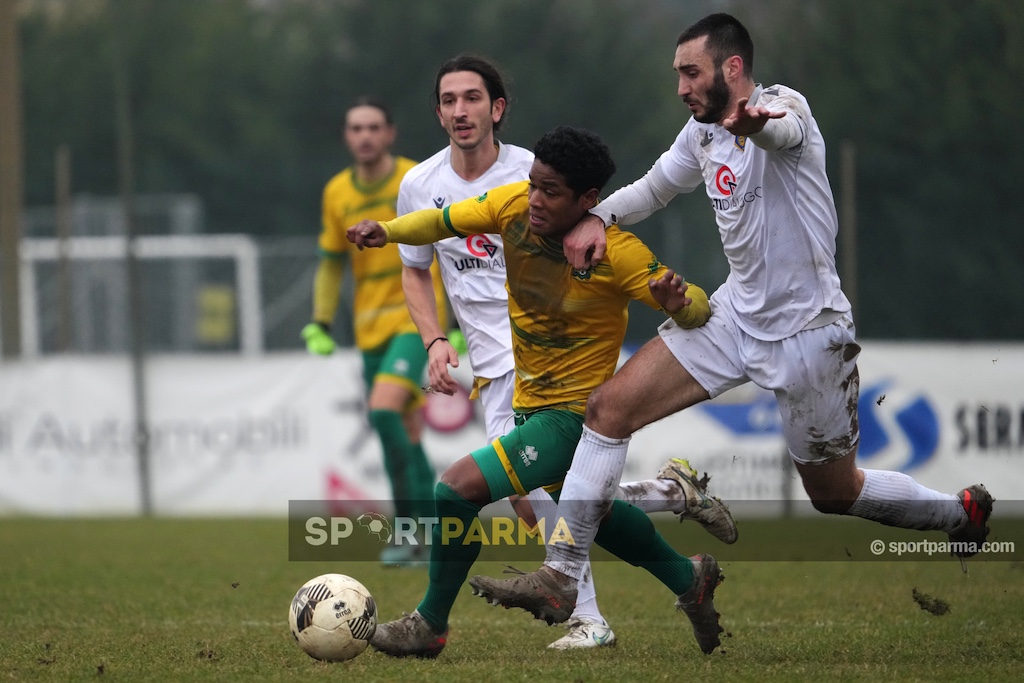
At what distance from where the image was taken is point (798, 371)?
525cm

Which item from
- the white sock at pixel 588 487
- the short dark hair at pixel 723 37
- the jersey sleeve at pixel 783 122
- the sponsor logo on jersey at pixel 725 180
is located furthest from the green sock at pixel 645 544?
the short dark hair at pixel 723 37

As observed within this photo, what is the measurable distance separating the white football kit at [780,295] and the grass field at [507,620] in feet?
3.02

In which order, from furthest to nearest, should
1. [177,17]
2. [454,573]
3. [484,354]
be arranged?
[177,17], [484,354], [454,573]

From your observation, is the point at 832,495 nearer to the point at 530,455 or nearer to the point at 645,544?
the point at 645,544

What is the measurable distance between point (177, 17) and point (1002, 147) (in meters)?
26.4

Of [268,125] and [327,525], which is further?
[268,125]

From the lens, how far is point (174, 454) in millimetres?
12719

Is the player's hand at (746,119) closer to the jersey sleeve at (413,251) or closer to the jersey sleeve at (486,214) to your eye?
the jersey sleeve at (486,214)

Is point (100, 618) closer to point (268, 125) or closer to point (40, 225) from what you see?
point (40, 225)

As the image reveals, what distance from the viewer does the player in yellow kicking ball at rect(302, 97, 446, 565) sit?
8508 millimetres

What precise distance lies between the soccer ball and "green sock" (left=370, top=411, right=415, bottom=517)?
3.34m

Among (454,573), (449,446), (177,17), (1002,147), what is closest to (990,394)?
(1002,147)

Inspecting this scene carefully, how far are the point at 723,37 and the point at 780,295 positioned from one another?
98 centimetres

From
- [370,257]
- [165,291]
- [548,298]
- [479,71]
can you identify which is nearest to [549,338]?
[548,298]
